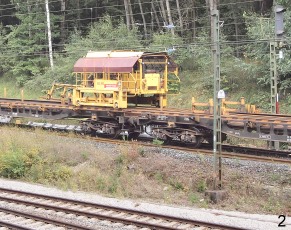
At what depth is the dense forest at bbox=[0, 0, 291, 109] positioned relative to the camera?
26.5 meters

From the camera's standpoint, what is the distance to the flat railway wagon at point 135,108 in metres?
18.6

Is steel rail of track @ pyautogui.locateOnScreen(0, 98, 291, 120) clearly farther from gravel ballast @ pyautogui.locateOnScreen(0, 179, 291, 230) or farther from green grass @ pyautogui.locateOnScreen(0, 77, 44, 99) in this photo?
green grass @ pyautogui.locateOnScreen(0, 77, 44, 99)

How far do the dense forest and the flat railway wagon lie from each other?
4574 millimetres

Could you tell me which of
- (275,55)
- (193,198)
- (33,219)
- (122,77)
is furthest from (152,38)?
(33,219)

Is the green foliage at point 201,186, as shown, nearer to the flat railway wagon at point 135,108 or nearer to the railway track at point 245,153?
the railway track at point 245,153

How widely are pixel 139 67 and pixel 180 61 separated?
11433 millimetres

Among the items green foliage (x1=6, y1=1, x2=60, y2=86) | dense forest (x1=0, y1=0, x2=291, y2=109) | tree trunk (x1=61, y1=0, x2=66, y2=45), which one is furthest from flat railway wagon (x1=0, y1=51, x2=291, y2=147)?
tree trunk (x1=61, y1=0, x2=66, y2=45)

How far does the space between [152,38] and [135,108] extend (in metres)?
17.1

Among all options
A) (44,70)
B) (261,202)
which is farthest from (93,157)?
(44,70)

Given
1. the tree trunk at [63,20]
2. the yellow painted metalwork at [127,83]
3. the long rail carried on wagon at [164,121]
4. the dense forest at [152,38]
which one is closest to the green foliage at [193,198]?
the long rail carried on wagon at [164,121]

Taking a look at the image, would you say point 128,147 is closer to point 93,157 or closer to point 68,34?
point 93,157

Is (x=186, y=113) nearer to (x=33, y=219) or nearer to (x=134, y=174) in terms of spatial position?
(x=134, y=174)

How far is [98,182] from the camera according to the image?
15719mm

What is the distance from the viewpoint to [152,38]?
3738cm
